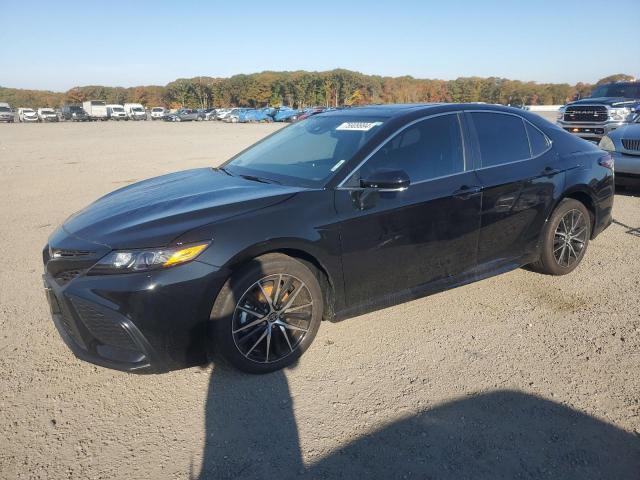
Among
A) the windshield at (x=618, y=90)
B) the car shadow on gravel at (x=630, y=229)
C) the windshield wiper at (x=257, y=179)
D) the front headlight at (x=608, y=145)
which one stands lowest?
the car shadow on gravel at (x=630, y=229)

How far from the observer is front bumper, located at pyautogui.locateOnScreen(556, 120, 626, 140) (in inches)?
497

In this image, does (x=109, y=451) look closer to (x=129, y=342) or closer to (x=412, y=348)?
(x=129, y=342)

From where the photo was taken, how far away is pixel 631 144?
7.80 metres

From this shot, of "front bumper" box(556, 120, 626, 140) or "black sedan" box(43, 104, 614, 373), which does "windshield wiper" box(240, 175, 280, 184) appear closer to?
"black sedan" box(43, 104, 614, 373)

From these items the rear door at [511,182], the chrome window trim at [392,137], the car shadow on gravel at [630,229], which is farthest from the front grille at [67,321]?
the car shadow on gravel at [630,229]

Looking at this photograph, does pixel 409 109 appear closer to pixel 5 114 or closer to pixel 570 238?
pixel 570 238

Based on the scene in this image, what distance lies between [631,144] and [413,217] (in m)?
6.55

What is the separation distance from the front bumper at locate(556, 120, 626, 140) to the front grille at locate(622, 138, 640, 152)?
5377mm

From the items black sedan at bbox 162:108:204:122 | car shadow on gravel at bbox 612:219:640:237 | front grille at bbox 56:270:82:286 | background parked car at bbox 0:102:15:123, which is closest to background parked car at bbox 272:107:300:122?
black sedan at bbox 162:108:204:122

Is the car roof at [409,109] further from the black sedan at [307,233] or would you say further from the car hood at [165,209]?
the car hood at [165,209]

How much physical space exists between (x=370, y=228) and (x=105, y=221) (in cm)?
173

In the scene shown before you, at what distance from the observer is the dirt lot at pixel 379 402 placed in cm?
230

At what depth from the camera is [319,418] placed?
8.58ft

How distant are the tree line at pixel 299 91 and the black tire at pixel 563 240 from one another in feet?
242
